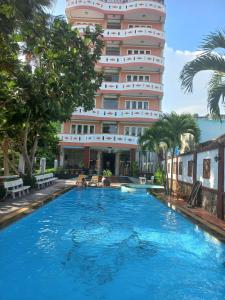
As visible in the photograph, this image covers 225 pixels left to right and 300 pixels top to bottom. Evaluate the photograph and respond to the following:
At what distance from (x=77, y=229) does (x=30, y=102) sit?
18.3 ft

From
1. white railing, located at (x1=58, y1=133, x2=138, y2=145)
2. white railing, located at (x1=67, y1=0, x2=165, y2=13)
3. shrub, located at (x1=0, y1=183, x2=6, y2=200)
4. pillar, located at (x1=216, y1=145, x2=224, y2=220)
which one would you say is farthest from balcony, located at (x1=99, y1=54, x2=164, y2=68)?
pillar, located at (x1=216, y1=145, x2=224, y2=220)

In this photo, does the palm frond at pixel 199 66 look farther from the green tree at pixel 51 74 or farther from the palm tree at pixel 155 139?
the palm tree at pixel 155 139

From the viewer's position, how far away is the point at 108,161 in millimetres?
44375

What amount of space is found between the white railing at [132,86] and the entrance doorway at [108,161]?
8.04 metres

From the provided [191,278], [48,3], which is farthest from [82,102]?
[191,278]

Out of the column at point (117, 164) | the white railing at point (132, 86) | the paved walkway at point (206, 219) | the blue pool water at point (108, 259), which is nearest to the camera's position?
the blue pool water at point (108, 259)

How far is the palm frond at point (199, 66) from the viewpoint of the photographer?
9.60 metres

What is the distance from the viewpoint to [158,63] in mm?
42719

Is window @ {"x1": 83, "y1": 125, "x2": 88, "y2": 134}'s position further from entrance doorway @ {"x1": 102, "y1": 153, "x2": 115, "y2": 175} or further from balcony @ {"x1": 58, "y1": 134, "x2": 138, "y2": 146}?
entrance doorway @ {"x1": 102, "y1": 153, "x2": 115, "y2": 175}

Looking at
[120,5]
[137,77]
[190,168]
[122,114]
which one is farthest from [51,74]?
[120,5]

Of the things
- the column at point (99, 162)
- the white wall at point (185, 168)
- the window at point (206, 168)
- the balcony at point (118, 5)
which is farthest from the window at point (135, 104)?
the window at point (206, 168)

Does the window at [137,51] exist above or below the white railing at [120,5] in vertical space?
below

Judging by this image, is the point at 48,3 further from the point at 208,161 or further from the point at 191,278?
the point at 191,278

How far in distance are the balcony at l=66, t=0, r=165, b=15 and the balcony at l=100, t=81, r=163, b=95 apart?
9.51 m
